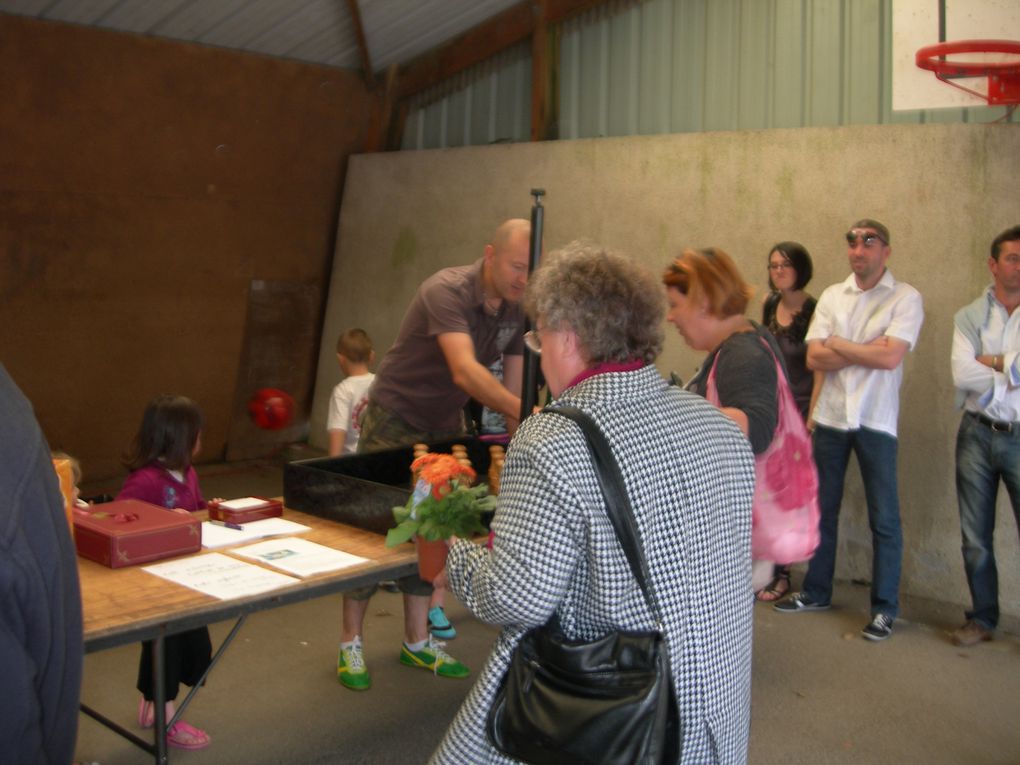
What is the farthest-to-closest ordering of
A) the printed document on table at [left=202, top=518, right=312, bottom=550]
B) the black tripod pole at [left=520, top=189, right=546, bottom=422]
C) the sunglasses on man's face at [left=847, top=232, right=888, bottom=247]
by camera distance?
1. the sunglasses on man's face at [left=847, top=232, right=888, bottom=247]
2. the printed document on table at [left=202, top=518, right=312, bottom=550]
3. the black tripod pole at [left=520, top=189, right=546, bottom=422]

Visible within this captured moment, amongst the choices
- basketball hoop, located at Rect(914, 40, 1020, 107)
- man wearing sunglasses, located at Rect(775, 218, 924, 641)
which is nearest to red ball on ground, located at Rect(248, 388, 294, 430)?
man wearing sunglasses, located at Rect(775, 218, 924, 641)

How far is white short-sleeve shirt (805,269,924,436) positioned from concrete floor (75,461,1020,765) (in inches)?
37.3

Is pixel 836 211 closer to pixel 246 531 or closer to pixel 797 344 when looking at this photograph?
pixel 797 344

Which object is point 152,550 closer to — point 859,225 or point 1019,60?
point 859,225

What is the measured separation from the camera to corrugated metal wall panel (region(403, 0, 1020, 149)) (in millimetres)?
6047

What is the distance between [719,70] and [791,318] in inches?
78.4

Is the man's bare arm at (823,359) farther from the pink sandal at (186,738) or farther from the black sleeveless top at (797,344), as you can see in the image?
the pink sandal at (186,738)

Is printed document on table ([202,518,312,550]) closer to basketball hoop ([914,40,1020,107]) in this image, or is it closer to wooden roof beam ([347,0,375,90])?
basketball hoop ([914,40,1020,107])

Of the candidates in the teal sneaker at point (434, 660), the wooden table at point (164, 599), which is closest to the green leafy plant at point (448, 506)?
the wooden table at point (164, 599)

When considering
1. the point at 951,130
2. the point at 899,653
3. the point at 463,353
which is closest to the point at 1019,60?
the point at 951,130

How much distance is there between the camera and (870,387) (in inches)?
199

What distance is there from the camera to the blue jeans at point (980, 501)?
4.71m

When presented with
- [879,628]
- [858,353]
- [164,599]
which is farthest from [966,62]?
[164,599]

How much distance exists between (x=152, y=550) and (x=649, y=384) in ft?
4.78
